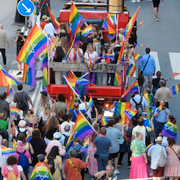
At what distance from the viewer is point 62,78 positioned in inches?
534

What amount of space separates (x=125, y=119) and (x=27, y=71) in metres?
3.67

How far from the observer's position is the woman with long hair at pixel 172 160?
10023mm

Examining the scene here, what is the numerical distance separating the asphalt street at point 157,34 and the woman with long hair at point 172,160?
470cm

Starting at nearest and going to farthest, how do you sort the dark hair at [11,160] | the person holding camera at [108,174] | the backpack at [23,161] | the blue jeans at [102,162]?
the dark hair at [11,160]
the person holding camera at [108,174]
the backpack at [23,161]
the blue jeans at [102,162]

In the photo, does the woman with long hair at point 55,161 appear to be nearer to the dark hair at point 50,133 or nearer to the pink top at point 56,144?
the pink top at point 56,144

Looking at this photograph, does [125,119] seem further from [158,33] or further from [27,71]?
[158,33]

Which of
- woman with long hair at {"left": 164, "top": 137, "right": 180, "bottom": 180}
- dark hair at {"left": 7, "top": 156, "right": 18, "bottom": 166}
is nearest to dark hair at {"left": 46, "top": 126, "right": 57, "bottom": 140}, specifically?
dark hair at {"left": 7, "top": 156, "right": 18, "bottom": 166}

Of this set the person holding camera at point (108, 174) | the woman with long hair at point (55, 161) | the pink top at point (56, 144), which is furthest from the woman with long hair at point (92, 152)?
the person holding camera at point (108, 174)

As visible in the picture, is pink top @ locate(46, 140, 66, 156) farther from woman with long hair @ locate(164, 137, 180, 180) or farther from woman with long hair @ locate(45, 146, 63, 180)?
woman with long hair @ locate(164, 137, 180, 180)

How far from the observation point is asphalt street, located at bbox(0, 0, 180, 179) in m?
17.8

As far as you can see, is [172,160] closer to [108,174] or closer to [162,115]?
[108,174]

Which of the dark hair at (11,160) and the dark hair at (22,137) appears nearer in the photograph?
the dark hair at (11,160)

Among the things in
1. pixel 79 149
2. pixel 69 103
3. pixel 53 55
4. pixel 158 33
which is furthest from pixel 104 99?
pixel 158 33

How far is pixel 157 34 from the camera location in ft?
73.4
